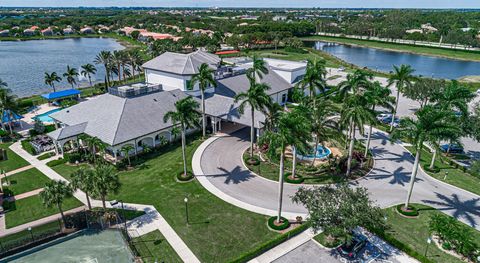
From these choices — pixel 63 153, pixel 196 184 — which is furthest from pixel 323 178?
pixel 63 153

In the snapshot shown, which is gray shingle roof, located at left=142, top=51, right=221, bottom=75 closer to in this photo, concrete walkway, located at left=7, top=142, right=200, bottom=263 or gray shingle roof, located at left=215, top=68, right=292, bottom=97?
gray shingle roof, located at left=215, top=68, right=292, bottom=97

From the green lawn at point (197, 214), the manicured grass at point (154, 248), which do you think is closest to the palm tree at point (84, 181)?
the manicured grass at point (154, 248)

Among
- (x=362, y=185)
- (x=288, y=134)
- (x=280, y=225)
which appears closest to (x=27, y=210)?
(x=280, y=225)

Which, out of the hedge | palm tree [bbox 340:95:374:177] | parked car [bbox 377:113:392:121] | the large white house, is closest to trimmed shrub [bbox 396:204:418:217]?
palm tree [bbox 340:95:374:177]

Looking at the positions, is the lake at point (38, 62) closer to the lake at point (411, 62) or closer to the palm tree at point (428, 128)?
the palm tree at point (428, 128)

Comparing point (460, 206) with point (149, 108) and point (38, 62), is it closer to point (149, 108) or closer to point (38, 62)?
point (149, 108)

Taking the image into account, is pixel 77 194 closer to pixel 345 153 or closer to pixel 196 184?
pixel 196 184
